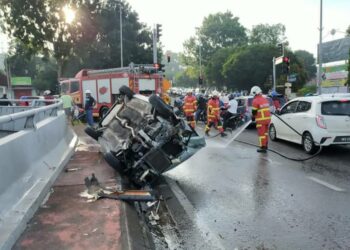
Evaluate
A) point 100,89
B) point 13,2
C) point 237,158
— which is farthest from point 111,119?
point 13,2

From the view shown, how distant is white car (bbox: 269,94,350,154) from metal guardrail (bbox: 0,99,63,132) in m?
6.04

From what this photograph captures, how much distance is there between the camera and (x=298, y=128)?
10.7 metres

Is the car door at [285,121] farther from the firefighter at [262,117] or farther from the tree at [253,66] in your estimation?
the tree at [253,66]

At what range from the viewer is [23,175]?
4.93 metres

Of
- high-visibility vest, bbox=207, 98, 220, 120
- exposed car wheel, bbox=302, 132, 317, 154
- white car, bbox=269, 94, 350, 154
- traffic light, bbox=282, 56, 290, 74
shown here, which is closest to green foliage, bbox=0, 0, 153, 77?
traffic light, bbox=282, 56, 290, 74

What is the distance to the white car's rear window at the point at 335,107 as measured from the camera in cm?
981

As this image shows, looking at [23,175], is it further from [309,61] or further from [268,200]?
[309,61]

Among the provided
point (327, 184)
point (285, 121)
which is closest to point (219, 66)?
point (285, 121)

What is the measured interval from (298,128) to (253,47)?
5037 cm

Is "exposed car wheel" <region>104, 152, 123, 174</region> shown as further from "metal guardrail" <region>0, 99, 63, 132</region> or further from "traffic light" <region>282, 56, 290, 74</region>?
"traffic light" <region>282, 56, 290, 74</region>

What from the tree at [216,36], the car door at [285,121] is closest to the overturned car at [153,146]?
the car door at [285,121]

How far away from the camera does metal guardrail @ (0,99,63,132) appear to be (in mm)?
4395

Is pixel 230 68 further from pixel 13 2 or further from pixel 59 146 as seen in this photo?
pixel 59 146

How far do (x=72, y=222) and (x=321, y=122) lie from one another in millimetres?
7031
